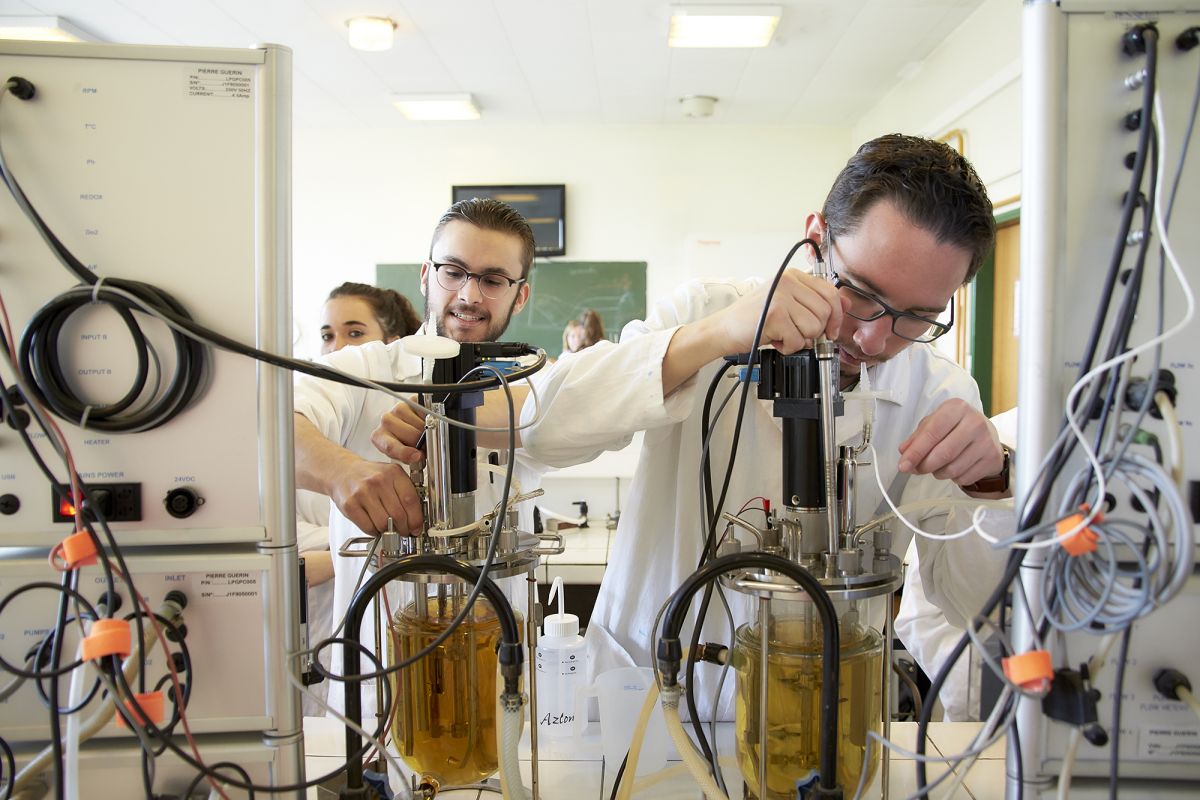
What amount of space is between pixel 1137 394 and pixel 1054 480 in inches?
3.5

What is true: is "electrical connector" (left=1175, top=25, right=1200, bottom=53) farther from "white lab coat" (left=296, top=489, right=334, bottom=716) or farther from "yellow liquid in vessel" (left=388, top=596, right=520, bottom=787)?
"white lab coat" (left=296, top=489, right=334, bottom=716)

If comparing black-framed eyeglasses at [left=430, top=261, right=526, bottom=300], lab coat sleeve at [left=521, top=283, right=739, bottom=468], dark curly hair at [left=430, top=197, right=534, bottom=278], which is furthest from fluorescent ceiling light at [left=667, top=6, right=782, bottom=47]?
lab coat sleeve at [left=521, top=283, right=739, bottom=468]

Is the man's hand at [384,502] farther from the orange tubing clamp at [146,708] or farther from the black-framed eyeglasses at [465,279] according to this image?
the black-framed eyeglasses at [465,279]

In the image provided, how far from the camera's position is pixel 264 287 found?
25.0 inches

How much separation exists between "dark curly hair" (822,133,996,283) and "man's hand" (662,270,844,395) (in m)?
0.27

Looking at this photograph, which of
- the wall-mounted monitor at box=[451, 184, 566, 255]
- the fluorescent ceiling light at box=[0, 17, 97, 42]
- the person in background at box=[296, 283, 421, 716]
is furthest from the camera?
the wall-mounted monitor at box=[451, 184, 566, 255]

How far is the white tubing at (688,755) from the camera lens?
0.64 m

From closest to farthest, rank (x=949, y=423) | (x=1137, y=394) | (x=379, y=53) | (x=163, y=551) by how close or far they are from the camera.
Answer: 1. (x=1137, y=394)
2. (x=163, y=551)
3. (x=949, y=423)
4. (x=379, y=53)

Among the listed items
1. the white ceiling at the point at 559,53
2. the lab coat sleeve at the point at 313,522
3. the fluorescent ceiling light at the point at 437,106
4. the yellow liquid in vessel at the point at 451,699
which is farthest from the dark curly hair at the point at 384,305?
the fluorescent ceiling light at the point at 437,106

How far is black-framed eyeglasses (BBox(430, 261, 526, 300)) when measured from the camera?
4.97ft

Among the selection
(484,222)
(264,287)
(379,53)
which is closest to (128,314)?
(264,287)

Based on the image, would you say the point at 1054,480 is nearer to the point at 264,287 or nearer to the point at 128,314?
the point at 264,287

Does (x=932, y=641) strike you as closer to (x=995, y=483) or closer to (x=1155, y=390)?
(x=995, y=483)

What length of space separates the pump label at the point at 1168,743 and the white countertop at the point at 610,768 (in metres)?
0.21
